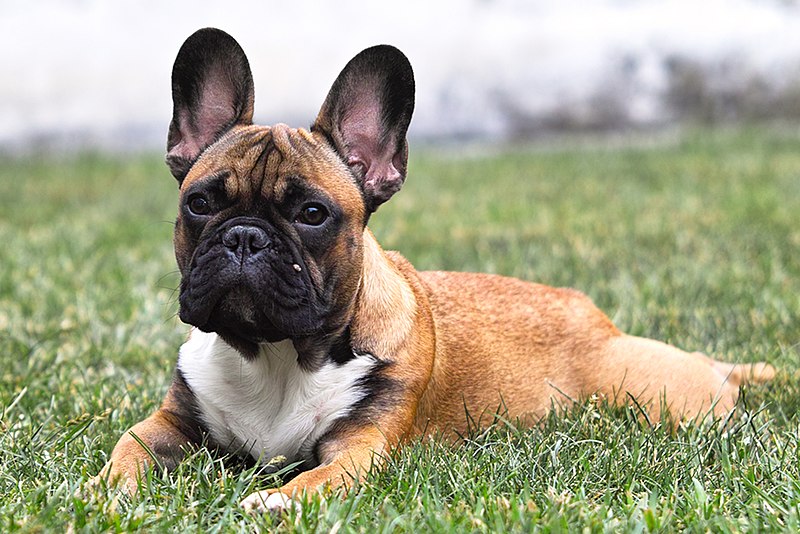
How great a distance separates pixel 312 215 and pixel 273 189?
6.2 inches

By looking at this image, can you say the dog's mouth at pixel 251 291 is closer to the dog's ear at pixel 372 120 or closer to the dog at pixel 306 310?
the dog at pixel 306 310

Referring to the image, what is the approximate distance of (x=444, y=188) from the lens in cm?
1130

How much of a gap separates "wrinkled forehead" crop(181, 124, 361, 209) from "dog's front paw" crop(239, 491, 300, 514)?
985 millimetres

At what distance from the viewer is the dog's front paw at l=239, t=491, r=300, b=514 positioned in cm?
303

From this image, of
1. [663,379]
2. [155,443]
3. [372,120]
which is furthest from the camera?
[663,379]

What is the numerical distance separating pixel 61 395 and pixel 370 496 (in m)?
1.86

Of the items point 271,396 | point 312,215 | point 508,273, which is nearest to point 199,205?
point 312,215

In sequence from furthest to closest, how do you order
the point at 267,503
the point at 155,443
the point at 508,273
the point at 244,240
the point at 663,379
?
the point at 508,273 → the point at 663,379 → the point at 155,443 → the point at 244,240 → the point at 267,503

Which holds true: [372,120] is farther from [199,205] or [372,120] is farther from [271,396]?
[271,396]

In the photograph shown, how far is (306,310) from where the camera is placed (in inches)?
134

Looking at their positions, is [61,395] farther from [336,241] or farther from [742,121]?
[742,121]

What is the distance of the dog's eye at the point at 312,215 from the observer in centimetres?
347

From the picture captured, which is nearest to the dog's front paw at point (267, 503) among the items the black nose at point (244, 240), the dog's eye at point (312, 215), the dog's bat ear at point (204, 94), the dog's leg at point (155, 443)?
the dog's leg at point (155, 443)

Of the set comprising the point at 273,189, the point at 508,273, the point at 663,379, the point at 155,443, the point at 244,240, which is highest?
the point at 273,189
